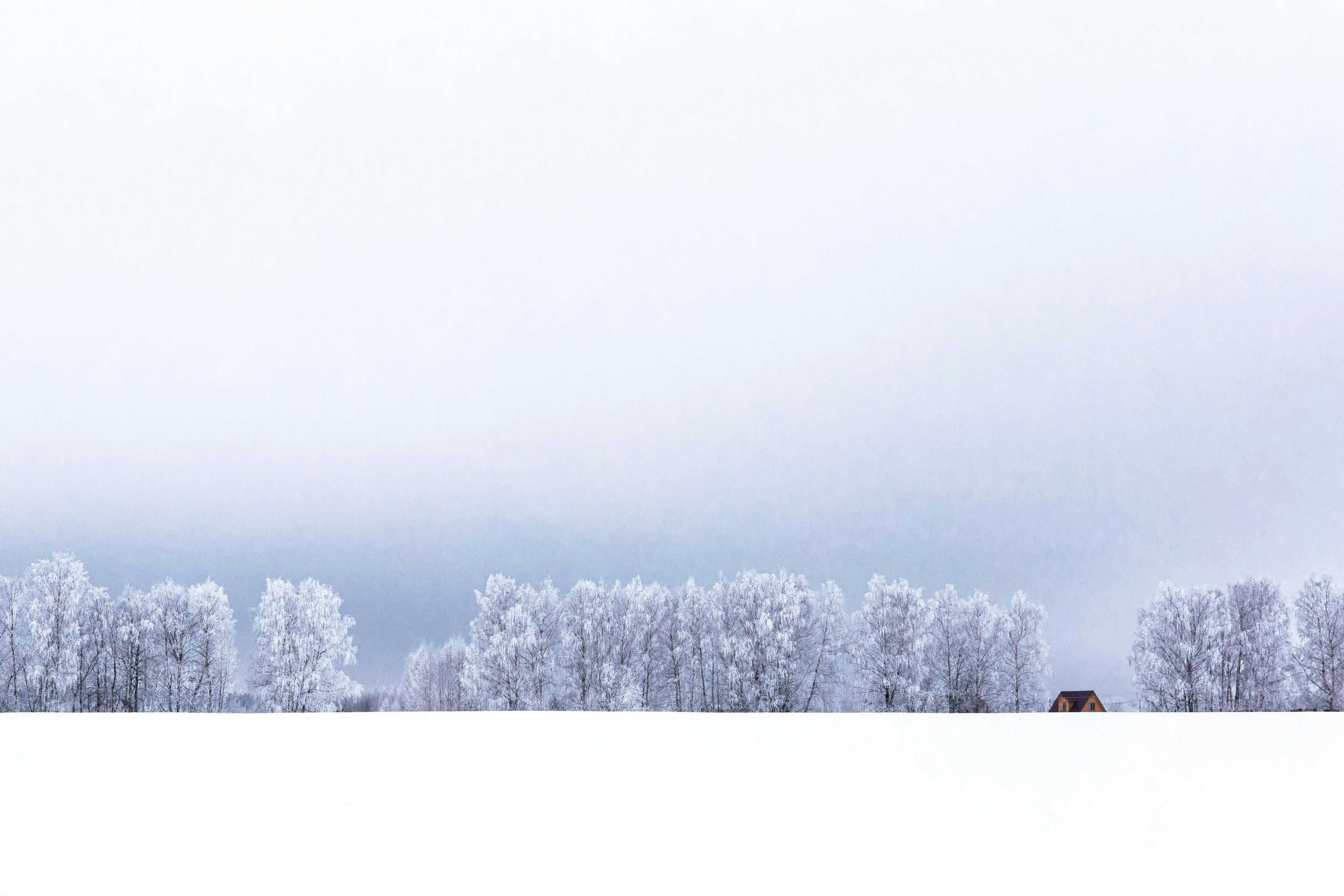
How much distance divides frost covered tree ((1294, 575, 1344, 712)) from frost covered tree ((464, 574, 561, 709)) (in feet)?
94.6

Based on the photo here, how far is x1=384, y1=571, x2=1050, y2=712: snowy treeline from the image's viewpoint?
35.2m

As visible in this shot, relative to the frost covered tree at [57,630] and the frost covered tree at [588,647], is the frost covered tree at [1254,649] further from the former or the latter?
the frost covered tree at [57,630]

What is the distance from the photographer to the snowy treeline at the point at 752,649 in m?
35.2

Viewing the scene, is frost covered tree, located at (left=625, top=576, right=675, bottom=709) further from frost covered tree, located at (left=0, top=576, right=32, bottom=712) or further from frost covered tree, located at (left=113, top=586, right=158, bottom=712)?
frost covered tree, located at (left=0, top=576, right=32, bottom=712)

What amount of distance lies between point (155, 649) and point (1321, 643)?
4491 cm
